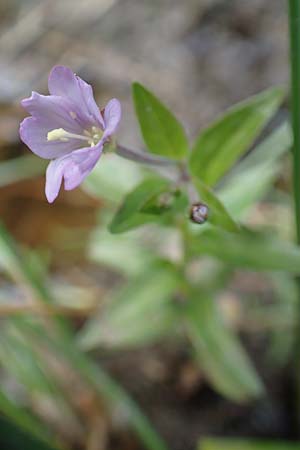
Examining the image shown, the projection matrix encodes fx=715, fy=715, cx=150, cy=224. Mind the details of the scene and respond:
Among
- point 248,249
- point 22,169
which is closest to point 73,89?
point 248,249

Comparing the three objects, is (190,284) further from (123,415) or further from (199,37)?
(199,37)

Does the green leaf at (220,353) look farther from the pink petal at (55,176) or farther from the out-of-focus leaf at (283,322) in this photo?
the pink petal at (55,176)

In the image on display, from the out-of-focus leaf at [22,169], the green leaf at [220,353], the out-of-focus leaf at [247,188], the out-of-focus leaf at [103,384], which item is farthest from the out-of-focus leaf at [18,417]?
the out-of-focus leaf at [22,169]

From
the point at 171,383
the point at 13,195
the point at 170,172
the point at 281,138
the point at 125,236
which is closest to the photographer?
the point at 281,138

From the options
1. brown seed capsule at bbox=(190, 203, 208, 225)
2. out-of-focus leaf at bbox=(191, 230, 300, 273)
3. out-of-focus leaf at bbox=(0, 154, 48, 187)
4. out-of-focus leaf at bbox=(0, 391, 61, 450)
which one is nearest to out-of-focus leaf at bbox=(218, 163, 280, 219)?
out-of-focus leaf at bbox=(191, 230, 300, 273)

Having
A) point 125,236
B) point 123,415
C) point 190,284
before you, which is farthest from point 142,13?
point 123,415

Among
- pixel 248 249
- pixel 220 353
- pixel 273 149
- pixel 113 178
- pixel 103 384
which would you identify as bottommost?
pixel 220 353

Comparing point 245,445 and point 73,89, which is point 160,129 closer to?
point 73,89
